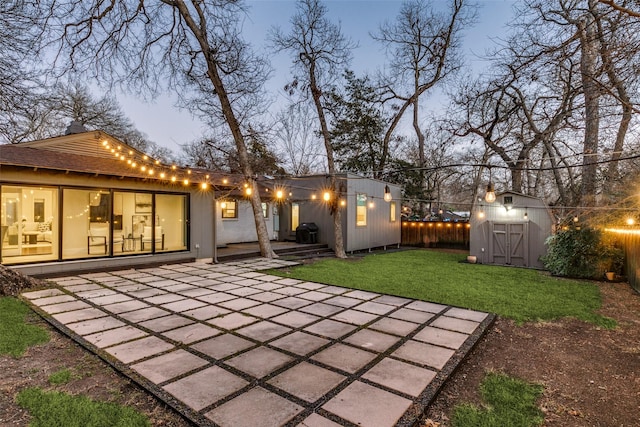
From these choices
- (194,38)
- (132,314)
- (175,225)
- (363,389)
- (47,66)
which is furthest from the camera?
(194,38)

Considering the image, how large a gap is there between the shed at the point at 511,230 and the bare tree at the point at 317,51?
4.44 m

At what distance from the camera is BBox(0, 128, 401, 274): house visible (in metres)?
6.57

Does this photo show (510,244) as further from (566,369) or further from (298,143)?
(298,143)

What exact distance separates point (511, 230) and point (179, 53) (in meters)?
11.3

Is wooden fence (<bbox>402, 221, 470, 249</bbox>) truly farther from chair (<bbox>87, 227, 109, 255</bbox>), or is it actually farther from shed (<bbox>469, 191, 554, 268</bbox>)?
chair (<bbox>87, 227, 109, 255</bbox>)

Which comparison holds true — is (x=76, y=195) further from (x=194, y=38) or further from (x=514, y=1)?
(x=514, y=1)

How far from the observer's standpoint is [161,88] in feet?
30.2

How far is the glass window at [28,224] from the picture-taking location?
6739 mm

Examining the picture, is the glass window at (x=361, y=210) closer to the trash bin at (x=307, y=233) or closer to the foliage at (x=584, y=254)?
the trash bin at (x=307, y=233)

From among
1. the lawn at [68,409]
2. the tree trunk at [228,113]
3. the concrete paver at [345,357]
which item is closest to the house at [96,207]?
the tree trunk at [228,113]

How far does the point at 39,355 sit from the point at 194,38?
9.11 m

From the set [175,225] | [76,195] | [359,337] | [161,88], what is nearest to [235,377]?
[359,337]

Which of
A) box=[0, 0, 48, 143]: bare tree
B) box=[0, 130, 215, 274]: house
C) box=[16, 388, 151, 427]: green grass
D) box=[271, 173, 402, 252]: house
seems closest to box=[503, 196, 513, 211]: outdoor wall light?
box=[271, 173, 402, 252]: house

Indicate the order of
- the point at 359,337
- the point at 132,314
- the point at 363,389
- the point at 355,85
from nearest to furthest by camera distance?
1. the point at 363,389
2. the point at 359,337
3. the point at 132,314
4. the point at 355,85
